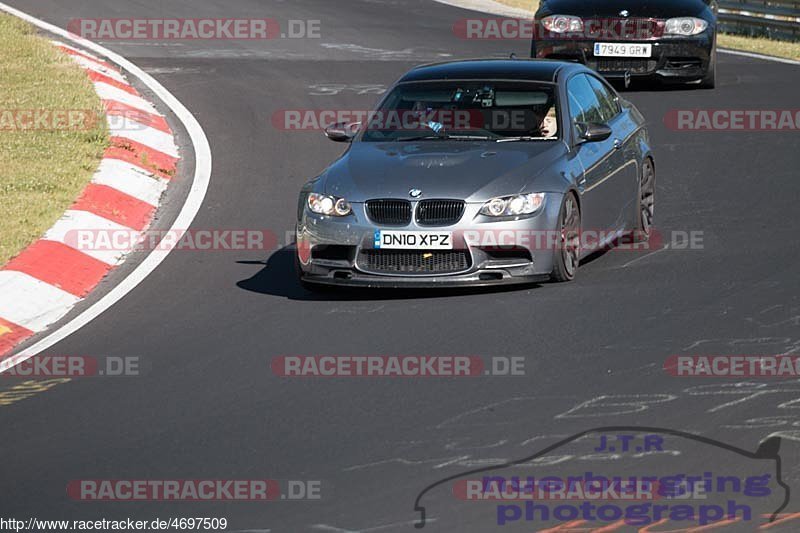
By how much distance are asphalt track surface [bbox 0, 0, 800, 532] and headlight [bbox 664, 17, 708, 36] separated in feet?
13.0

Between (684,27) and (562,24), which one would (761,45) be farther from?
(562,24)

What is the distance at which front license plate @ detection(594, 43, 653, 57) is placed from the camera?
18266 millimetres

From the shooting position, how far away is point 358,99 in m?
17.5

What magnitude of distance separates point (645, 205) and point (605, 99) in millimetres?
878

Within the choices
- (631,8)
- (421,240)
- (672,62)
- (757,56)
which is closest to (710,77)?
(672,62)

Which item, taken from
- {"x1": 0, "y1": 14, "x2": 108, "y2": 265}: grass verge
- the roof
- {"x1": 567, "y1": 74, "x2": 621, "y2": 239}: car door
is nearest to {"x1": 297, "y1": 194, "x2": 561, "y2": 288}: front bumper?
{"x1": 567, "y1": 74, "x2": 621, "y2": 239}: car door

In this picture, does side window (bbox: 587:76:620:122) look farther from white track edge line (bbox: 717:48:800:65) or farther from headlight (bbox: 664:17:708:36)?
white track edge line (bbox: 717:48:800:65)

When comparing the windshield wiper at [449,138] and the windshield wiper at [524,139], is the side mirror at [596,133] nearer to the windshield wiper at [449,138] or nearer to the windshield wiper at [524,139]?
the windshield wiper at [524,139]

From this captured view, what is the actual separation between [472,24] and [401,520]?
62.9 feet

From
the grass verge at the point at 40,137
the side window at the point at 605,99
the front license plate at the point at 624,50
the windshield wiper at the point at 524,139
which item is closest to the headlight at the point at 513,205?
the windshield wiper at the point at 524,139

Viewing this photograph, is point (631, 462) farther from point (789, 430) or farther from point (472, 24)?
point (472, 24)

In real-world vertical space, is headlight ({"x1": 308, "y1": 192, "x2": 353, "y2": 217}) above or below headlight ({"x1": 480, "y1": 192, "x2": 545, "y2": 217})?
below

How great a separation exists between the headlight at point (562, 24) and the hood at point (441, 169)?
829 cm

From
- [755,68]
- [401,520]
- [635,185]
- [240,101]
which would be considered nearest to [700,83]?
[755,68]
